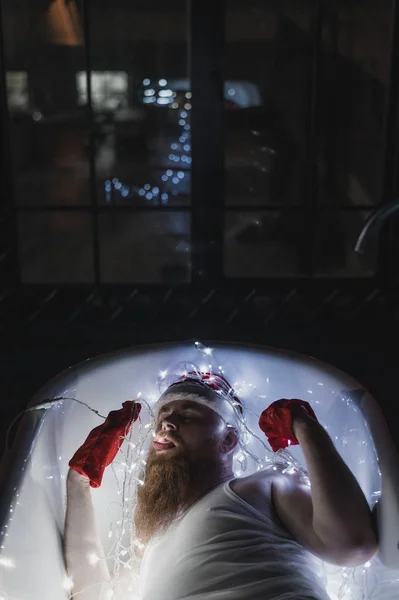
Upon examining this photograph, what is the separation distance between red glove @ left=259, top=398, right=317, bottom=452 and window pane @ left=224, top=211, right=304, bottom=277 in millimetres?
1506

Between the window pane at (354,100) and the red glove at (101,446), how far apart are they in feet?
5.27

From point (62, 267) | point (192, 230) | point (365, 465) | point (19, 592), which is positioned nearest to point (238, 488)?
point (365, 465)

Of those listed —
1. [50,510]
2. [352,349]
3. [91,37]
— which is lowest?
[352,349]

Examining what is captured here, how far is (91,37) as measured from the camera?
2680mm

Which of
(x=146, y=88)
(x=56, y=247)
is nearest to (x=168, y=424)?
(x=146, y=88)

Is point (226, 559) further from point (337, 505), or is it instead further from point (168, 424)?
point (168, 424)

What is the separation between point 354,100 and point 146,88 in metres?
0.76

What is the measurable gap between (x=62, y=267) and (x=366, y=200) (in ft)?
4.20

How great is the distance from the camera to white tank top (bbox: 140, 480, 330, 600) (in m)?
1.21

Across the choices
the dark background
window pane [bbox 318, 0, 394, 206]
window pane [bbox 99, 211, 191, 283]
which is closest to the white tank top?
the dark background

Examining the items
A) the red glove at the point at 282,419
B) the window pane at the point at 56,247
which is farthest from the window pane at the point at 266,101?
the red glove at the point at 282,419

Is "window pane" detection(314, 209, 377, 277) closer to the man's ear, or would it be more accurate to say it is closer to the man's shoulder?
the man's ear

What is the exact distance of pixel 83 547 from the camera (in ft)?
4.72

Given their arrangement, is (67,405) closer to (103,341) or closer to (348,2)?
(103,341)
